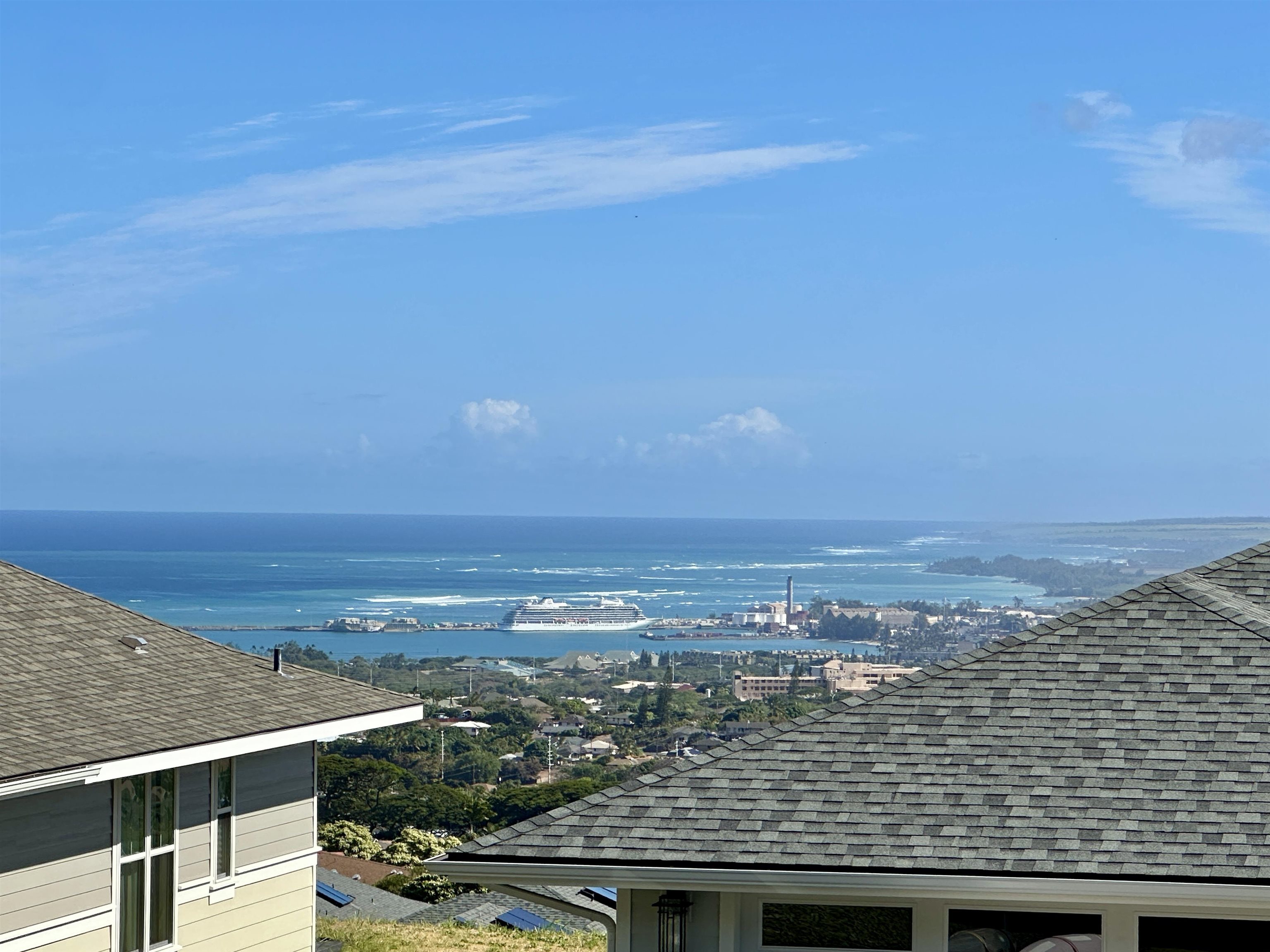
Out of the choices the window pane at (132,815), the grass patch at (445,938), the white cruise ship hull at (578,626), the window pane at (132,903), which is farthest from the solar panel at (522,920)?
the white cruise ship hull at (578,626)

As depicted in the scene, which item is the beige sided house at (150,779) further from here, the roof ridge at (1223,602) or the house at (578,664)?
the house at (578,664)

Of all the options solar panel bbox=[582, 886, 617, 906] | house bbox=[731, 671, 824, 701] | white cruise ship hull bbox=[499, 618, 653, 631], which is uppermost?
solar panel bbox=[582, 886, 617, 906]

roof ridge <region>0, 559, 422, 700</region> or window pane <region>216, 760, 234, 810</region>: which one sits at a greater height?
roof ridge <region>0, 559, 422, 700</region>

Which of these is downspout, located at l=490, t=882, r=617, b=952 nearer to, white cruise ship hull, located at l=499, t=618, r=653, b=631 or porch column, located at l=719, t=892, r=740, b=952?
porch column, located at l=719, t=892, r=740, b=952

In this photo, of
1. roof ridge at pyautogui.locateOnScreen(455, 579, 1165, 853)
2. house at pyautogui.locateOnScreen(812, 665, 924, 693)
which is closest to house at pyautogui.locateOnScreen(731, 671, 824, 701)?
house at pyautogui.locateOnScreen(812, 665, 924, 693)

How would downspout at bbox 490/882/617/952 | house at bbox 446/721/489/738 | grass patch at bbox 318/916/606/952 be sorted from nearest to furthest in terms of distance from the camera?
downspout at bbox 490/882/617/952 → grass patch at bbox 318/916/606/952 → house at bbox 446/721/489/738

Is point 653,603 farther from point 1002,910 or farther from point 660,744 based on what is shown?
point 1002,910

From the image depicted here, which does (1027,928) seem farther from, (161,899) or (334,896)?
(334,896)
